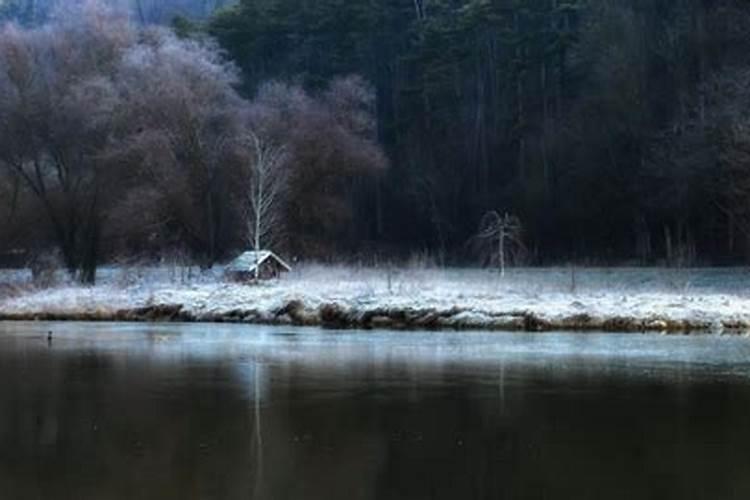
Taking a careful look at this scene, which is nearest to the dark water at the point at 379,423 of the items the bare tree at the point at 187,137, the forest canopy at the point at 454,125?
the forest canopy at the point at 454,125

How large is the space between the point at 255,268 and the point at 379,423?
106ft

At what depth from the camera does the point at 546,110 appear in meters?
69.4

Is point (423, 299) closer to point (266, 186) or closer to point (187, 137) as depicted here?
point (266, 186)

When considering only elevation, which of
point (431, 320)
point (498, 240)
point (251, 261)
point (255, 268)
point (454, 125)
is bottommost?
point (431, 320)

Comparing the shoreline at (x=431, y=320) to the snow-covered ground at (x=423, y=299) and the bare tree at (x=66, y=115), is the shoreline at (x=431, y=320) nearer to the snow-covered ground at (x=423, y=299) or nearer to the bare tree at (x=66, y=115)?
the snow-covered ground at (x=423, y=299)

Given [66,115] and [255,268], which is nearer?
[255,268]

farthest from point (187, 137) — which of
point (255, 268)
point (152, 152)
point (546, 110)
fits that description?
point (546, 110)

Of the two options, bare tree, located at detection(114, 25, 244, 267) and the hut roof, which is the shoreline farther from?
bare tree, located at detection(114, 25, 244, 267)

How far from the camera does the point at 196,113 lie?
56031 mm

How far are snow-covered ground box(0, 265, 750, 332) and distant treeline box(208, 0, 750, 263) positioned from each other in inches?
316

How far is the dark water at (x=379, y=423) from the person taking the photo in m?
10.6

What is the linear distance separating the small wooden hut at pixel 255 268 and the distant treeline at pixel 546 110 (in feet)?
58.7

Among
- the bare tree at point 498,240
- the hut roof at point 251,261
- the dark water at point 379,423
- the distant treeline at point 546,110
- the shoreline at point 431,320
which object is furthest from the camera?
the bare tree at point 498,240

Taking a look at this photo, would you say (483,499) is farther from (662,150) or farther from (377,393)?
(662,150)
